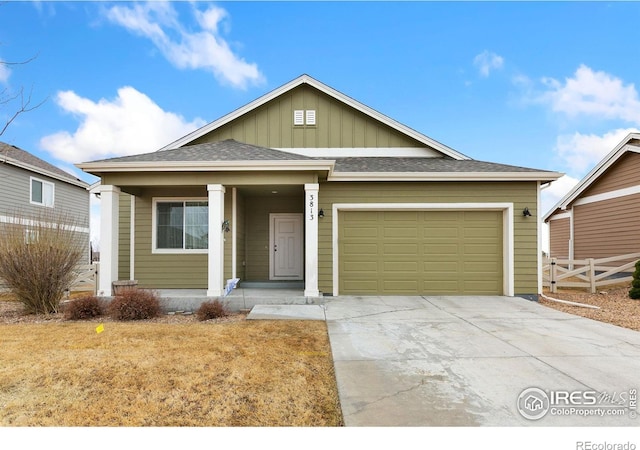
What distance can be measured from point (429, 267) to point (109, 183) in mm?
8048

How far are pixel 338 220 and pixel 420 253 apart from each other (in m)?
2.29

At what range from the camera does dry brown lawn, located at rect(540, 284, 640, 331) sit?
22.1 feet

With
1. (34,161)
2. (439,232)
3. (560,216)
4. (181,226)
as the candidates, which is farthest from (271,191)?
(560,216)

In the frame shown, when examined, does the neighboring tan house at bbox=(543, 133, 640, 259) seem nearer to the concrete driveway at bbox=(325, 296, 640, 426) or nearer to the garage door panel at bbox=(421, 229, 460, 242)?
the garage door panel at bbox=(421, 229, 460, 242)

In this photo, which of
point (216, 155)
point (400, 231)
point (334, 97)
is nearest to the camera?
point (216, 155)

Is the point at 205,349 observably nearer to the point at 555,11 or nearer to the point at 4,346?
the point at 4,346

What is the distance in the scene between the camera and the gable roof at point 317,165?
25.3 feet

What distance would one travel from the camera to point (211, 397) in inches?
127

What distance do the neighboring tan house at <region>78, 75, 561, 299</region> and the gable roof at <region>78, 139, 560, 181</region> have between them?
3 cm

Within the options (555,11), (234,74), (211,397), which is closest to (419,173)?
(555,11)

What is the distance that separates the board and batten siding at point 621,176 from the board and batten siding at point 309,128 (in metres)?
8.28

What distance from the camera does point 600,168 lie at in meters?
13.7

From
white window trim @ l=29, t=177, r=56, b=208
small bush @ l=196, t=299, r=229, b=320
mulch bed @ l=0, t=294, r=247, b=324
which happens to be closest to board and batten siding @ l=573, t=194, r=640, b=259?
mulch bed @ l=0, t=294, r=247, b=324

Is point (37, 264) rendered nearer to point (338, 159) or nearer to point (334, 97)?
point (338, 159)
